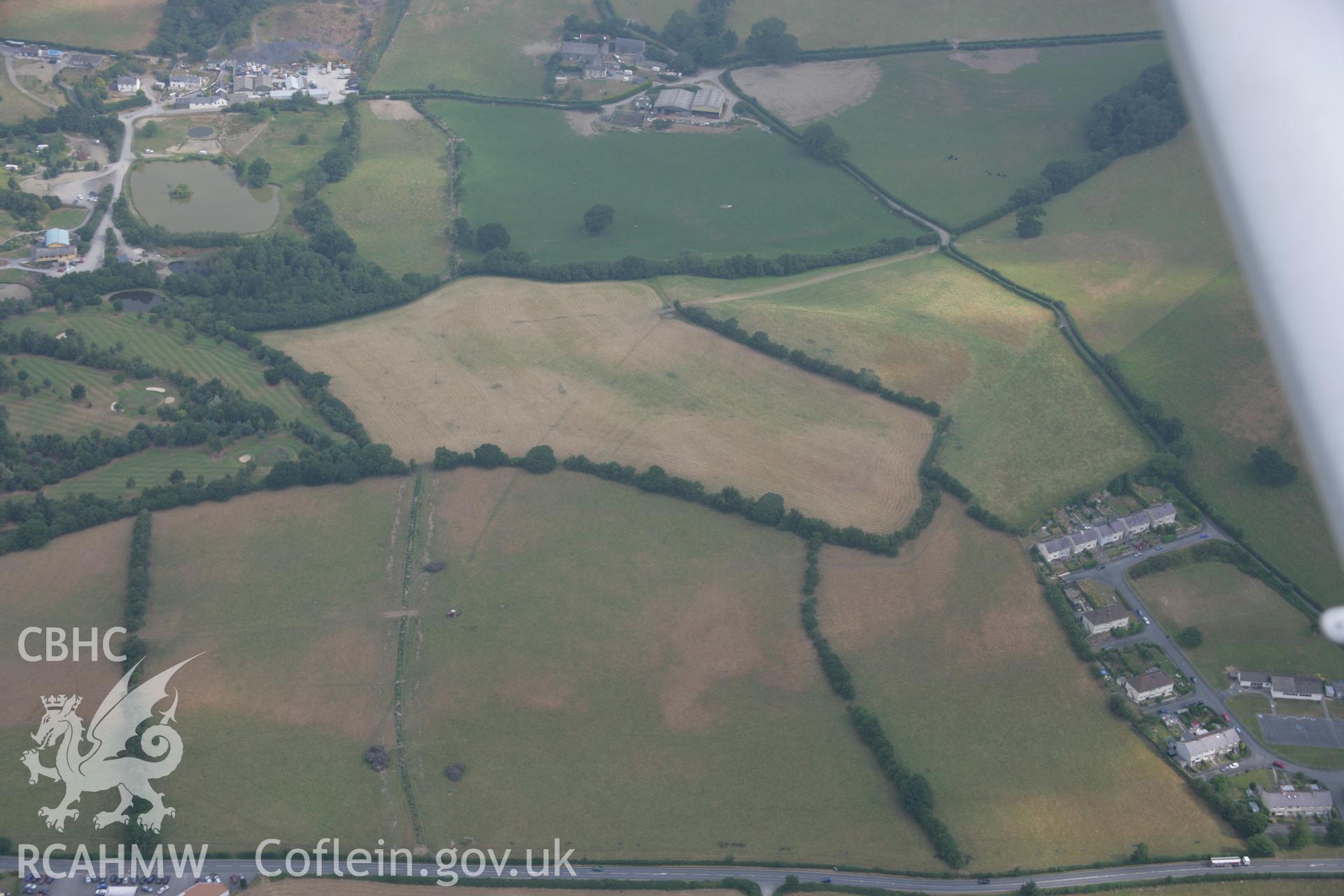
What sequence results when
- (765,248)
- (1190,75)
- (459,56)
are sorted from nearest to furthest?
(1190,75) < (765,248) < (459,56)

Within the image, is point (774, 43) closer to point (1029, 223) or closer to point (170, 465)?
point (1029, 223)

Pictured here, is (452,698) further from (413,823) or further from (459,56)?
(459,56)

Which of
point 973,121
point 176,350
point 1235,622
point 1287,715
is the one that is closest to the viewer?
point 1287,715

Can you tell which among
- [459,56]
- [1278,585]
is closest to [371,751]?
[1278,585]

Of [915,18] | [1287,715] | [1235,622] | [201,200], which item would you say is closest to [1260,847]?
[1287,715]

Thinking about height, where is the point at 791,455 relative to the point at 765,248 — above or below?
below

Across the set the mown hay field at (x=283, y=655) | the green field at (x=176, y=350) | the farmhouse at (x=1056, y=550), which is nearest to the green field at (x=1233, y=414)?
the farmhouse at (x=1056, y=550)

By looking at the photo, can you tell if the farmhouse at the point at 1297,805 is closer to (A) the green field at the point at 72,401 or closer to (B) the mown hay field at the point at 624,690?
(B) the mown hay field at the point at 624,690

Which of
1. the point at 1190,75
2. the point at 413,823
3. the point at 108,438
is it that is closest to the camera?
the point at 1190,75

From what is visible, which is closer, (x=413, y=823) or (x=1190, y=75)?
(x=1190, y=75)
